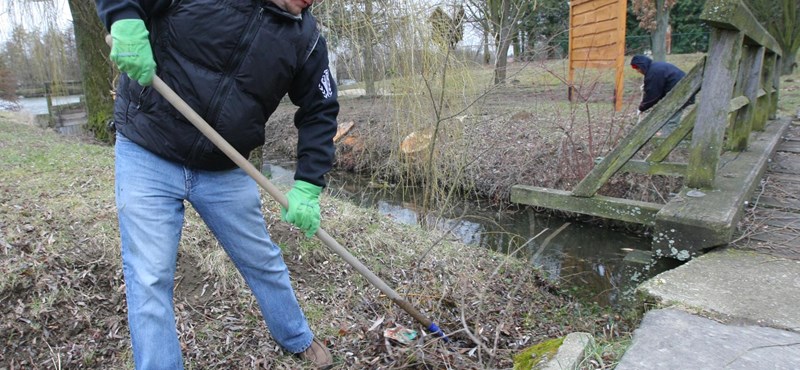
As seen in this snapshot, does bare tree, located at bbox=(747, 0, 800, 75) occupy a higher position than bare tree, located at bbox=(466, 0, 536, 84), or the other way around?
bare tree, located at bbox=(747, 0, 800, 75)

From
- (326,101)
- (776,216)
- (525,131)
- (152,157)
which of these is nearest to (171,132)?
(152,157)

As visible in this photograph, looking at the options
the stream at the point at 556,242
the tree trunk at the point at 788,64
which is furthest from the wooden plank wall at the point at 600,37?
the tree trunk at the point at 788,64

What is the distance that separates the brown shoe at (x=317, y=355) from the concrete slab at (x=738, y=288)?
1612 millimetres

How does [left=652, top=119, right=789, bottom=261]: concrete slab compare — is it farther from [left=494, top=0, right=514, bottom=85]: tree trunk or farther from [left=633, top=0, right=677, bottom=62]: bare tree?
[left=633, top=0, right=677, bottom=62]: bare tree

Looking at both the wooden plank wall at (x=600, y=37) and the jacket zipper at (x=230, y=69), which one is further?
the wooden plank wall at (x=600, y=37)

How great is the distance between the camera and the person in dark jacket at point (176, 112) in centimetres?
183

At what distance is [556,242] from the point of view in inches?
244

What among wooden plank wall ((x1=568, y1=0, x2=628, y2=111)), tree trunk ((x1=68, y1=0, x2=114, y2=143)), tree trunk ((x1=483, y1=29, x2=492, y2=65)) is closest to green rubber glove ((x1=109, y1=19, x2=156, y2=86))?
tree trunk ((x1=483, y1=29, x2=492, y2=65))

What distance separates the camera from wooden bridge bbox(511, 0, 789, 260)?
136 inches

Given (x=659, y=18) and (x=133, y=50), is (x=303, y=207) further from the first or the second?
(x=659, y=18)

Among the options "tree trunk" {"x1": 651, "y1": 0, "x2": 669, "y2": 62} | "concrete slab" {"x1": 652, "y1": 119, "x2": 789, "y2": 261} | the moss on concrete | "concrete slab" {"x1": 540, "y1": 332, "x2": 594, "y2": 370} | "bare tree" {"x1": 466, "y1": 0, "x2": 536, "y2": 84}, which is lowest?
the moss on concrete

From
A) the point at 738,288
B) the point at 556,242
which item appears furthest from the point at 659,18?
the point at 738,288

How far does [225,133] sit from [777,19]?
18390 mm

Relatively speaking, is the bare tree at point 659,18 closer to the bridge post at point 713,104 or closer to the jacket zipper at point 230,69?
the bridge post at point 713,104
